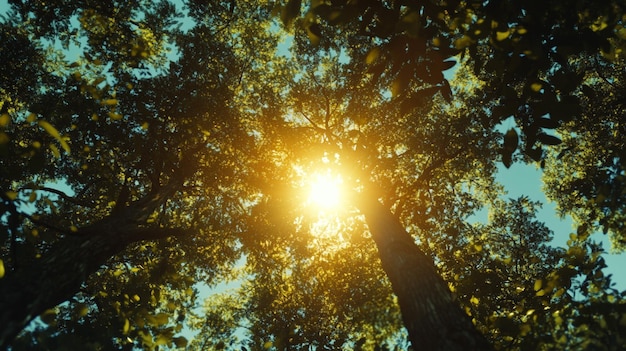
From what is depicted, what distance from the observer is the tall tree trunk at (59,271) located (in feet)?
11.9

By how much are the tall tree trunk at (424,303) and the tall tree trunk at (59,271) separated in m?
4.12

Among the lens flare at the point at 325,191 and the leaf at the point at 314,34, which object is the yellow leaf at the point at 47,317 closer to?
the leaf at the point at 314,34

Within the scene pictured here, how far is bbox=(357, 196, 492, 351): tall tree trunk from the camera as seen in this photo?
379 centimetres

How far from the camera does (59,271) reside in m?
4.52

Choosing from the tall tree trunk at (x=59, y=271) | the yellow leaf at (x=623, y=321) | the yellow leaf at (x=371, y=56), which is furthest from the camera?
the yellow leaf at (x=371, y=56)

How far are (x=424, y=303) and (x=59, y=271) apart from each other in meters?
4.88

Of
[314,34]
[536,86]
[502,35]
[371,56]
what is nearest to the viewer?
[314,34]

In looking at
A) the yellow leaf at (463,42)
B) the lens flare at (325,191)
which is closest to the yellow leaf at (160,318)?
the yellow leaf at (463,42)

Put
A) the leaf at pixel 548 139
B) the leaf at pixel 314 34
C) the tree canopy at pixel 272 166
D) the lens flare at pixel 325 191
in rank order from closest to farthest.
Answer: the leaf at pixel 314 34 < the leaf at pixel 548 139 < the tree canopy at pixel 272 166 < the lens flare at pixel 325 191

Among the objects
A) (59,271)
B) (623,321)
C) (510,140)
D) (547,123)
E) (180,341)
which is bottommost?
(623,321)

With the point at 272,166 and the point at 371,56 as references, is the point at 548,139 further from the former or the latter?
the point at 272,166

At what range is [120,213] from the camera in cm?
695

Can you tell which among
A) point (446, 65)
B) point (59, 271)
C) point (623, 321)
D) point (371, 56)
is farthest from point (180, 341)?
point (446, 65)

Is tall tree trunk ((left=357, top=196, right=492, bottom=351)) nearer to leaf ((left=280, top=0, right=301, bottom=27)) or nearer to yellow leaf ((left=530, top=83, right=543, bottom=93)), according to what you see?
yellow leaf ((left=530, top=83, right=543, bottom=93))
